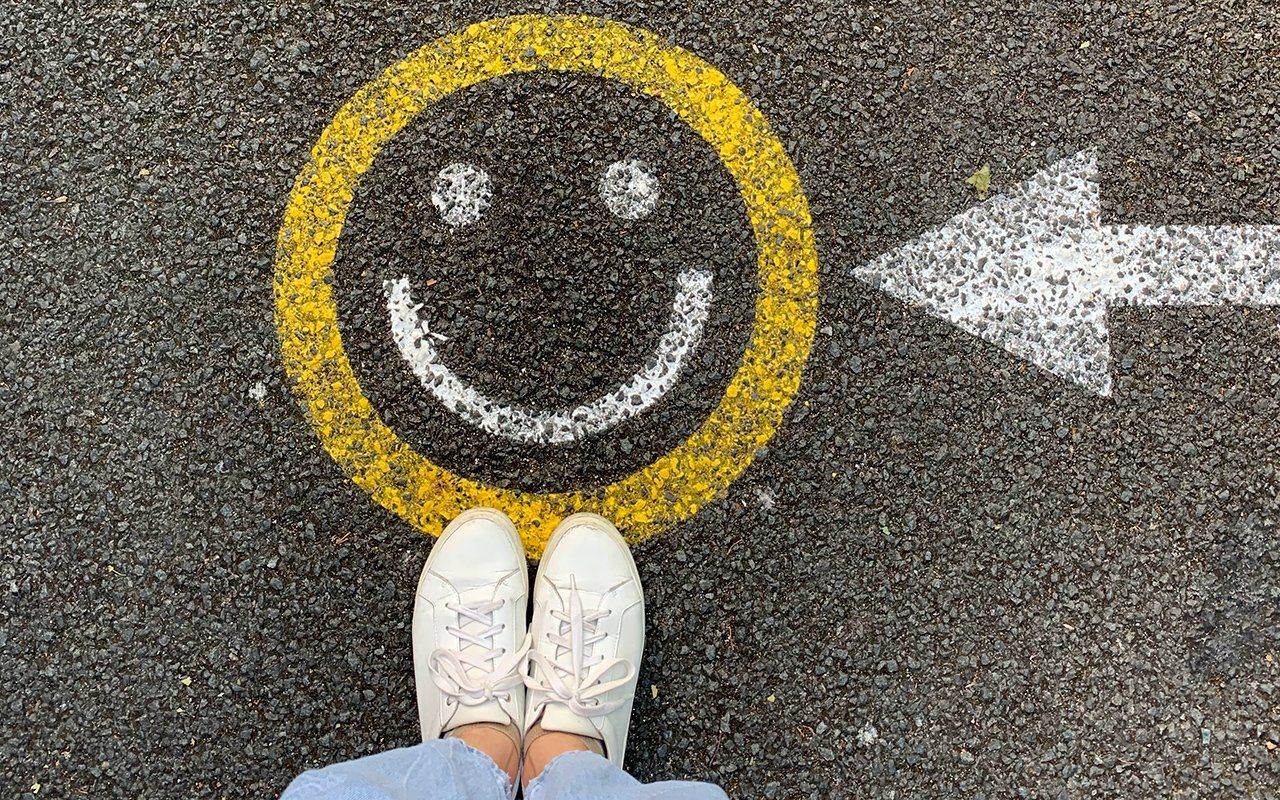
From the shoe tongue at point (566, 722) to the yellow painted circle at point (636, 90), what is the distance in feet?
1.29

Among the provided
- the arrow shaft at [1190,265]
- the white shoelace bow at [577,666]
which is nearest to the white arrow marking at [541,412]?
the white shoelace bow at [577,666]

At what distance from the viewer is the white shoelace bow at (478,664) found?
194 cm

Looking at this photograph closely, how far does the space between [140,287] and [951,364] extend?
2.07 metres

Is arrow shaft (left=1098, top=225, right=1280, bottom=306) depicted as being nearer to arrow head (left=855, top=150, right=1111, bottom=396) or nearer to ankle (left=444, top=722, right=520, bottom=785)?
arrow head (left=855, top=150, right=1111, bottom=396)

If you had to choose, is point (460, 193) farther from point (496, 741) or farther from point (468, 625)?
point (496, 741)

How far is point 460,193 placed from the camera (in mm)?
2020

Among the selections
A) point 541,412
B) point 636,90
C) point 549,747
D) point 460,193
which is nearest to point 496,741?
point 549,747

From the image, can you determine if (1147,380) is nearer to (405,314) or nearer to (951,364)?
(951,364)

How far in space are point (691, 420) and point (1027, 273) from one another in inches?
36.9

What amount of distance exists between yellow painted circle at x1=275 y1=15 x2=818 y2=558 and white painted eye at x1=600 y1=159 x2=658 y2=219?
0.62 ft

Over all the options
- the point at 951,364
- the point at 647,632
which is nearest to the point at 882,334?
the point at 951,364

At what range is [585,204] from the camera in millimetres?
2010

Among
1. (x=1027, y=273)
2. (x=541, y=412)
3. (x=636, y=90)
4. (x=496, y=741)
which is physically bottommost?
(x=496, y=741)

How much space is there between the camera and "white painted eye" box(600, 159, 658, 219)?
79.3 inches
